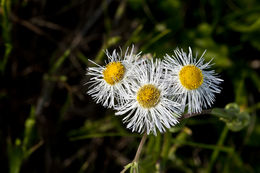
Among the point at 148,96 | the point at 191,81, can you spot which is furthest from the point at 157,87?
the point at 191,81

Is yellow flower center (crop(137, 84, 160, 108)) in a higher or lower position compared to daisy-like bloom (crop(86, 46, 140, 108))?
lower

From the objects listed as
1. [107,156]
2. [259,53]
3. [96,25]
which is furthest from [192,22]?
[107,156]

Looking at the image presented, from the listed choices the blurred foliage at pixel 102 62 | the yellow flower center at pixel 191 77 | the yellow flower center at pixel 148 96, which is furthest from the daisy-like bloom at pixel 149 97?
the blurred foliage at pixel 102 62

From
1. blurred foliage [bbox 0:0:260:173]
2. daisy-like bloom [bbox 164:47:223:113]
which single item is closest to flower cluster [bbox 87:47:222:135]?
daisy-like bloom [bbox 164:47:223:113]

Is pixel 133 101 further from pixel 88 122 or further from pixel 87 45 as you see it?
pixel 87 45

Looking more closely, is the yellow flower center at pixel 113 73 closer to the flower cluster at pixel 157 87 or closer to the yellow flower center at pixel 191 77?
the flower cluster at pixel 157 87

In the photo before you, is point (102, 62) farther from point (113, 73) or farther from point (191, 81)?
point (191, 81)

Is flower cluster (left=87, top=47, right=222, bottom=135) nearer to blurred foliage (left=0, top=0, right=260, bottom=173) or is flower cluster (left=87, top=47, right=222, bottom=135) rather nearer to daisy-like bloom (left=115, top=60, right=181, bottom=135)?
daisy-like bloom (left=115, top=60, right=181, bottom=135)
